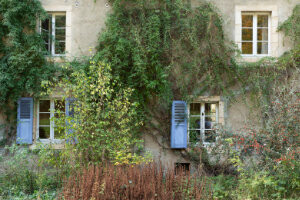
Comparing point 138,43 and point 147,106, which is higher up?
point 138,43

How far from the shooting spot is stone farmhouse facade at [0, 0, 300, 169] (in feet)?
23.4

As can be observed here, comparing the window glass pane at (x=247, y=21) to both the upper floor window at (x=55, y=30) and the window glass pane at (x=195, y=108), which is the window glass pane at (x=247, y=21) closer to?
the window glass pane at (x=195, y=108)

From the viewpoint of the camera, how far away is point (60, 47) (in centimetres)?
734

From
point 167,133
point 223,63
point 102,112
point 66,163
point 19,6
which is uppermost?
point 19,6

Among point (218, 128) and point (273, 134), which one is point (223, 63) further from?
point (273, 134)

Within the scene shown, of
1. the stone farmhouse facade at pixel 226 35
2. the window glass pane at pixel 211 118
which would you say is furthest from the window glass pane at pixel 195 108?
the window glass pane at pixel 211 118

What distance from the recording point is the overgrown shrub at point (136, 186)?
3406mm

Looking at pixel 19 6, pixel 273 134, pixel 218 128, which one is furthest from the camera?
pixel 19 6

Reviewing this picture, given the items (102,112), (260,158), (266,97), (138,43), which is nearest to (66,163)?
(102,112)

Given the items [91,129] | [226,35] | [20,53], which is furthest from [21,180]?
[226,35]

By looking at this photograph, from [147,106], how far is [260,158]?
304 centimetres

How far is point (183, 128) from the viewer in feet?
22.5

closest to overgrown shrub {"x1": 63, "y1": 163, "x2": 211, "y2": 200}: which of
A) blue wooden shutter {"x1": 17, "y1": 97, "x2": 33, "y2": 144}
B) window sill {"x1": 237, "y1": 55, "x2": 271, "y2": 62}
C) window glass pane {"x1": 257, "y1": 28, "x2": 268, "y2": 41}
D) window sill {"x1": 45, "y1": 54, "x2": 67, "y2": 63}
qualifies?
blue wooden shutter {"x1": 17, "y1": 97, "x2": 33, "y2": 144}

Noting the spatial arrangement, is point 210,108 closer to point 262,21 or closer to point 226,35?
point 226,35
